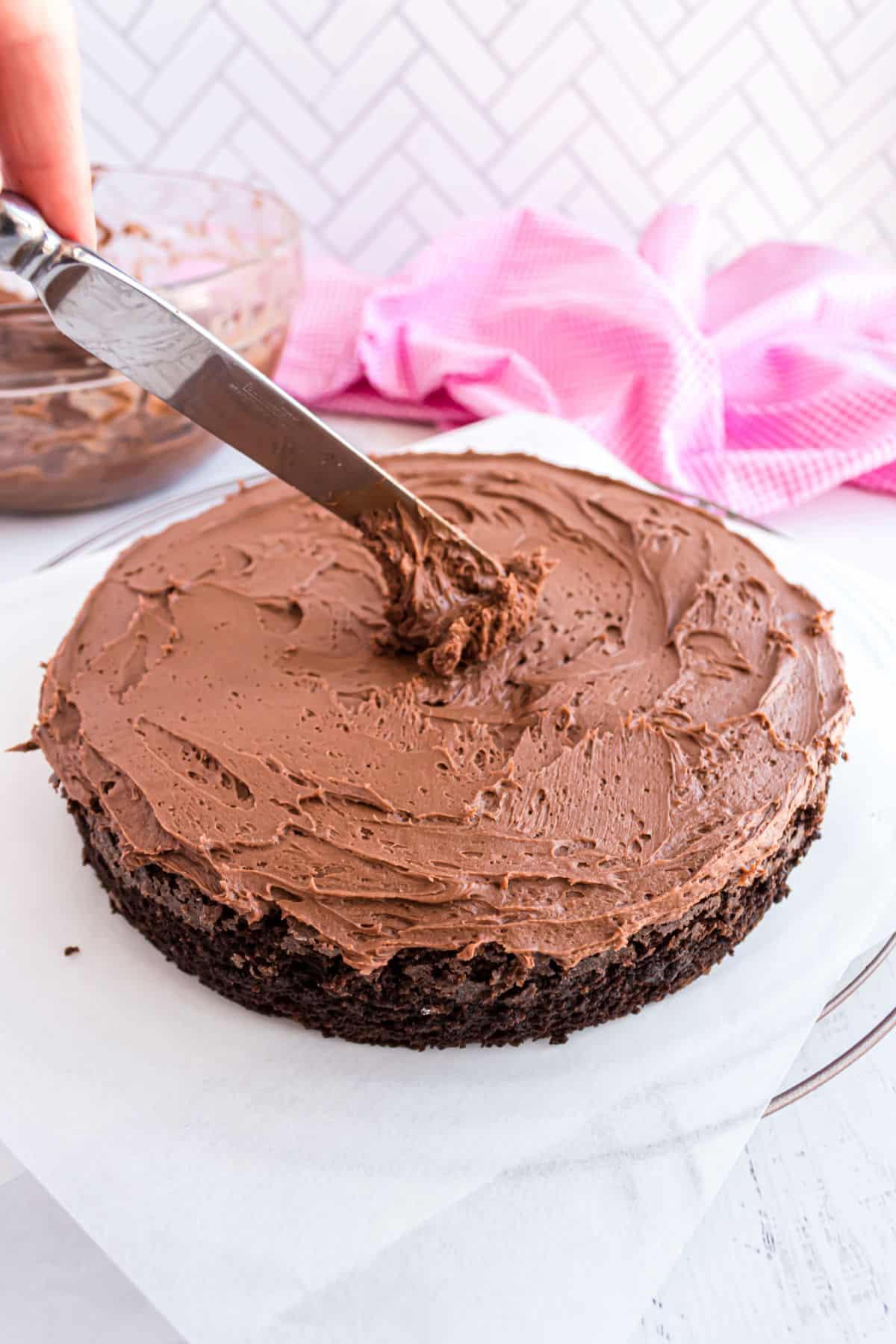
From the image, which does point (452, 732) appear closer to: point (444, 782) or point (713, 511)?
point (444, 782)

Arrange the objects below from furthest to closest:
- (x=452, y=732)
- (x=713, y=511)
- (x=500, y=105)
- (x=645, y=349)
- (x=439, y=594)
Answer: (x=500, y=105) < (x=645, y=349) < (x=713, y=511) < (x=439, y=594) < (x=452, y=732)

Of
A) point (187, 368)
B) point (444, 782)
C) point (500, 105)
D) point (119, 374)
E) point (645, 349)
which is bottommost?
point (645, 349)

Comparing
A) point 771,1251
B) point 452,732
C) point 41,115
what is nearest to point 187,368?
point 41,115

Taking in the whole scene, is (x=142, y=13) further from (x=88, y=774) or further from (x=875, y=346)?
(x=88, y=774)

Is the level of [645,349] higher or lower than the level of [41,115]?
lower

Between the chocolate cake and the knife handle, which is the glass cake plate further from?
the knife handle

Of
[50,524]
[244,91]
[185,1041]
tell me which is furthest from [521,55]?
[185,1041]
